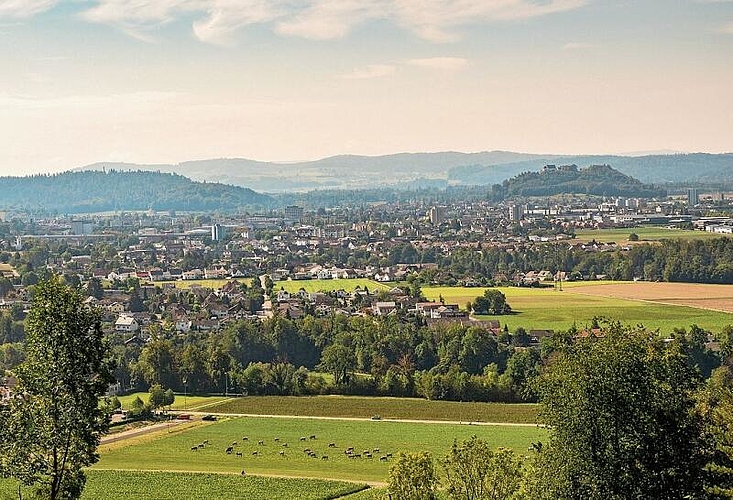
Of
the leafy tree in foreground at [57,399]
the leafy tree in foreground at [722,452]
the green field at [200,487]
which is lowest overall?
the green field at [200,487]

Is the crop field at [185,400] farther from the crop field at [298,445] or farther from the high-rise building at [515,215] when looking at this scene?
the high-rise building at [515,215]

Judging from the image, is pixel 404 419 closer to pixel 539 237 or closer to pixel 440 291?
pixel 440 291

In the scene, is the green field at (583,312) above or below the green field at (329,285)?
above

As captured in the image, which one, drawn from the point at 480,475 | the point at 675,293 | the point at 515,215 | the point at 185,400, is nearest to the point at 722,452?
the point at 480,475

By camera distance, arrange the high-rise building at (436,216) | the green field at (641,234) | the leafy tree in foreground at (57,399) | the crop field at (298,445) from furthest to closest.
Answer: the high-rise building at (436,216) → the green field at (641,234) → the crop field at (298,445) → the leafy tree in foreground at (57,399)

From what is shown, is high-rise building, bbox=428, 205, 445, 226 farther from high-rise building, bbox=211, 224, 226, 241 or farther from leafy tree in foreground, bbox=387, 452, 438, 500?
leafy tree in foreground, bbox=387, 452, 438, 500

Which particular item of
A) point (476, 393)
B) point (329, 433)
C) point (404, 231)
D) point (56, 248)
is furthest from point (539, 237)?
point (329, 433)

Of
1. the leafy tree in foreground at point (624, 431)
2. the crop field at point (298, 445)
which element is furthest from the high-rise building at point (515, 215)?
the leafy tree in foreground at point (624, 431)
